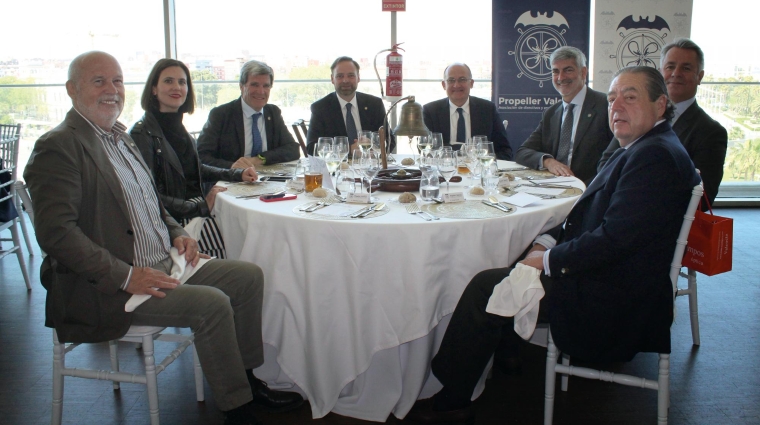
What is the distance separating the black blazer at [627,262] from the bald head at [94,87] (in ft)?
5.45

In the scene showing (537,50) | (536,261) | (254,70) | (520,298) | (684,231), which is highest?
(537,50)

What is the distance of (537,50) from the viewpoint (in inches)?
225

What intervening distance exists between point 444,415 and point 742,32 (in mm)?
5858

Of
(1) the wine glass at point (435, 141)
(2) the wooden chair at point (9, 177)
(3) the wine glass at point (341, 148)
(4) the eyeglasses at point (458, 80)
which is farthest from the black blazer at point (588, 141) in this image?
(2) the wooden chair at point (9, 177)

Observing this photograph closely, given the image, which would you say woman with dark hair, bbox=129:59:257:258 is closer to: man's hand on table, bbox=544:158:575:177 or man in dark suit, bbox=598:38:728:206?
man's hand on table, bbox=544:158:575:177

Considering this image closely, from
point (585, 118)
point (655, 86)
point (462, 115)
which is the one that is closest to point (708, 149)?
point (585, 118)

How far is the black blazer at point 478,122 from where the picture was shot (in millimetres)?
4324

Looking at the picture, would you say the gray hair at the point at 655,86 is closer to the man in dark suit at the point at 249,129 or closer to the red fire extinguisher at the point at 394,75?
the man in dark suit at the point at 249,129

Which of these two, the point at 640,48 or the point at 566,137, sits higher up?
the point at 640,48

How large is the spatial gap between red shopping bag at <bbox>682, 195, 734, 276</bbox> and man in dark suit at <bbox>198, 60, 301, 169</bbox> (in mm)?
2397

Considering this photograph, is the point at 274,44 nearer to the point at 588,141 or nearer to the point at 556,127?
the point at 556,127

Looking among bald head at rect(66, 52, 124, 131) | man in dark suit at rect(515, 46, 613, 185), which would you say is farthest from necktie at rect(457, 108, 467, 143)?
bald head at rect(66, 52, 124, 131)

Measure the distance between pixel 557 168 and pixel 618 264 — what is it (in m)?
1.37

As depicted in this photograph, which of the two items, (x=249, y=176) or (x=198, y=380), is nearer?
(x=198, y=380)
